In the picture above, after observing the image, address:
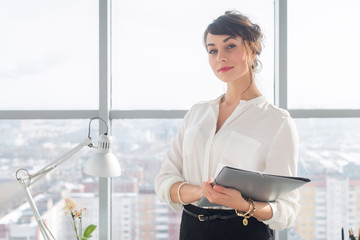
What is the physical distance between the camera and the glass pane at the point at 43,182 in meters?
2.08

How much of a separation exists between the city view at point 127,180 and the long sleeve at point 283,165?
2.80 ft

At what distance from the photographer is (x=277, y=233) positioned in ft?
6.69

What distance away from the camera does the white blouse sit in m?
1.25

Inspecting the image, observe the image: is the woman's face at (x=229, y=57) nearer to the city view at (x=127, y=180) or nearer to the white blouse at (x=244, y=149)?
the white blouse at (x=244, y=149)

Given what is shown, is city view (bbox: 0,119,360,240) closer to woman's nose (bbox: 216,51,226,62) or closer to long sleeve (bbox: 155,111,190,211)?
long sleeve (bbox: 155,111,190,211)

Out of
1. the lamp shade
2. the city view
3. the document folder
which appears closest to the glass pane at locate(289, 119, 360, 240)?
the city view

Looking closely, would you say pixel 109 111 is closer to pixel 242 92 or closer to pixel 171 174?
pixel 171 174

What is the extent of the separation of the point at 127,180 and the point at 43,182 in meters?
0.49

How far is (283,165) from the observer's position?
48.8 inches

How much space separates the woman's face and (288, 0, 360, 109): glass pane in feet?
2.63

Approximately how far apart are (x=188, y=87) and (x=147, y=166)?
20.7 inches

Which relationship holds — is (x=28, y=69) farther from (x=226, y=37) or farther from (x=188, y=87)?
(x=226, y=37)

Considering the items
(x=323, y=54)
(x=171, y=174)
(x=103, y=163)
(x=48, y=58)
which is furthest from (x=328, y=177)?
(x=48, y=58)

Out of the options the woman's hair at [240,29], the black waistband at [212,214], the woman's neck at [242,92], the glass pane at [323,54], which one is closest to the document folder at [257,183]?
the black waistband at [212,214]
